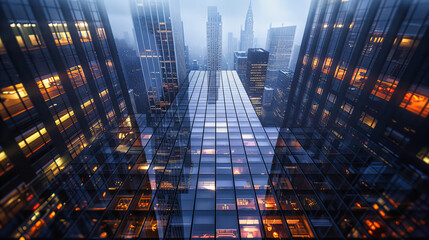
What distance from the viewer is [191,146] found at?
1944 centimetres

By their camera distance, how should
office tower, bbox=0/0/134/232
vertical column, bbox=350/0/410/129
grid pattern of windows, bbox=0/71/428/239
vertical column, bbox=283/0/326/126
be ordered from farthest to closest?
1. vertical column, bbox=283/0/326/126
2. vertical column, bbox=350/0/410/129
3. office tower, bbox=0/0/134/232
4. grid pattern of windows, bbox=0/71/428/239

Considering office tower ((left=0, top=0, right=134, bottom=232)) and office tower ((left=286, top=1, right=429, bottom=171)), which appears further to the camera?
office tower ((left=286, top=1, right=429, bottom=171))

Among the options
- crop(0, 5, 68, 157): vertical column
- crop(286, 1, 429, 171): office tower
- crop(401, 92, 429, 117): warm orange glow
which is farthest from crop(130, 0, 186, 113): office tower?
crop(401, 92, 429, 117): warm orange glow

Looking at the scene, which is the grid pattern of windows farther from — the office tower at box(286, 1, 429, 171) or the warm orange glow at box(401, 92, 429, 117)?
the warm orange glow at box(401, 92, 429, 117)

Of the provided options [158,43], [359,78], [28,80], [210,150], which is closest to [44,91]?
[28,80]

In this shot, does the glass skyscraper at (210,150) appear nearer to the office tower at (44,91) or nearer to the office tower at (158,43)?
the office tower at (44,91)

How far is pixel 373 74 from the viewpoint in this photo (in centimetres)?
Answer: 1923

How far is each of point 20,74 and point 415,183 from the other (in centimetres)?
3443

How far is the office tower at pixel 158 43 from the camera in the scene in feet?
256

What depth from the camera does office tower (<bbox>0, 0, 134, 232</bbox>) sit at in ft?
42.7

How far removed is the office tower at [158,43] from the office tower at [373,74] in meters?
74.1

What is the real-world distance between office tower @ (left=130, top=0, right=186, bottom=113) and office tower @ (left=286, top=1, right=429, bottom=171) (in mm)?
74085

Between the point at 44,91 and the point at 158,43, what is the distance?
79853 millimetres

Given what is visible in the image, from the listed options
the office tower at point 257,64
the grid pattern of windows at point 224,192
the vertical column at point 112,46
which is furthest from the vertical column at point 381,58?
A: the office tower at point 257,64
